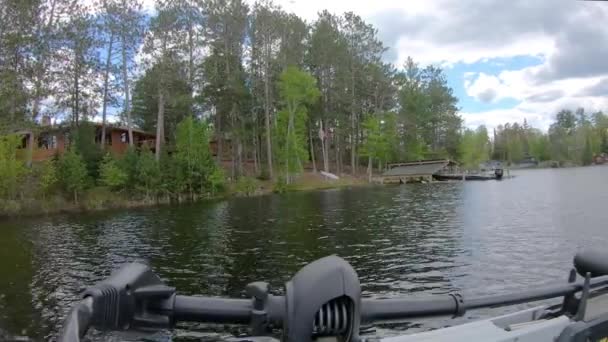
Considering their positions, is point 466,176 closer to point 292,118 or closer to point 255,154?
point 292,118

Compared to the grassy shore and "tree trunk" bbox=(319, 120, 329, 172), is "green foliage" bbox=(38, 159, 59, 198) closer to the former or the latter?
the grassy shore

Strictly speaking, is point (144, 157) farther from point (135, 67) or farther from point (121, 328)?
point (121, 328)

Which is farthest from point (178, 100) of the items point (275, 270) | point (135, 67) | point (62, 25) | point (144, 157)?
point (275, 270)

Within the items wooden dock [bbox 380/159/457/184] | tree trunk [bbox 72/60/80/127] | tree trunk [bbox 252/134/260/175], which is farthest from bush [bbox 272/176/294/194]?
tree trunk [bbox 72/60/80/127]

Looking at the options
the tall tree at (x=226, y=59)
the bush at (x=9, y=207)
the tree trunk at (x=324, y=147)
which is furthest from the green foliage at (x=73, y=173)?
the tree trunk at (x=324, y=147)

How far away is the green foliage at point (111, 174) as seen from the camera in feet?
117

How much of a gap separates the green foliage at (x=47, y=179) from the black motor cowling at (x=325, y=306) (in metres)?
35.0

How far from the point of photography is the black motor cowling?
2.29 m

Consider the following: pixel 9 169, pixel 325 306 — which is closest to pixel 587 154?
pixel 9 169

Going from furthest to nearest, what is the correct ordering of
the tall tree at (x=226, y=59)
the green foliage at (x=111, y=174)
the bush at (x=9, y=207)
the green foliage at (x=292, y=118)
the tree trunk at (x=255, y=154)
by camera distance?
the tree trunk at (x=255, y=154) < the green foliage at (x=292, y=118) < the tall tree at (x=226, y=59) < the green foliage at (x=111, y=174) < the bush at (x=9, y=207)

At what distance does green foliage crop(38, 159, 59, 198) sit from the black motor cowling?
1376 inches

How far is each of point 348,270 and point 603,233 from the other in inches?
656

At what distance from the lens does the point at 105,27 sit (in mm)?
40062

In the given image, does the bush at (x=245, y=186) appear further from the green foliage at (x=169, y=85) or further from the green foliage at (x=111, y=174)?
the green foliage at (x=111, y=174)
